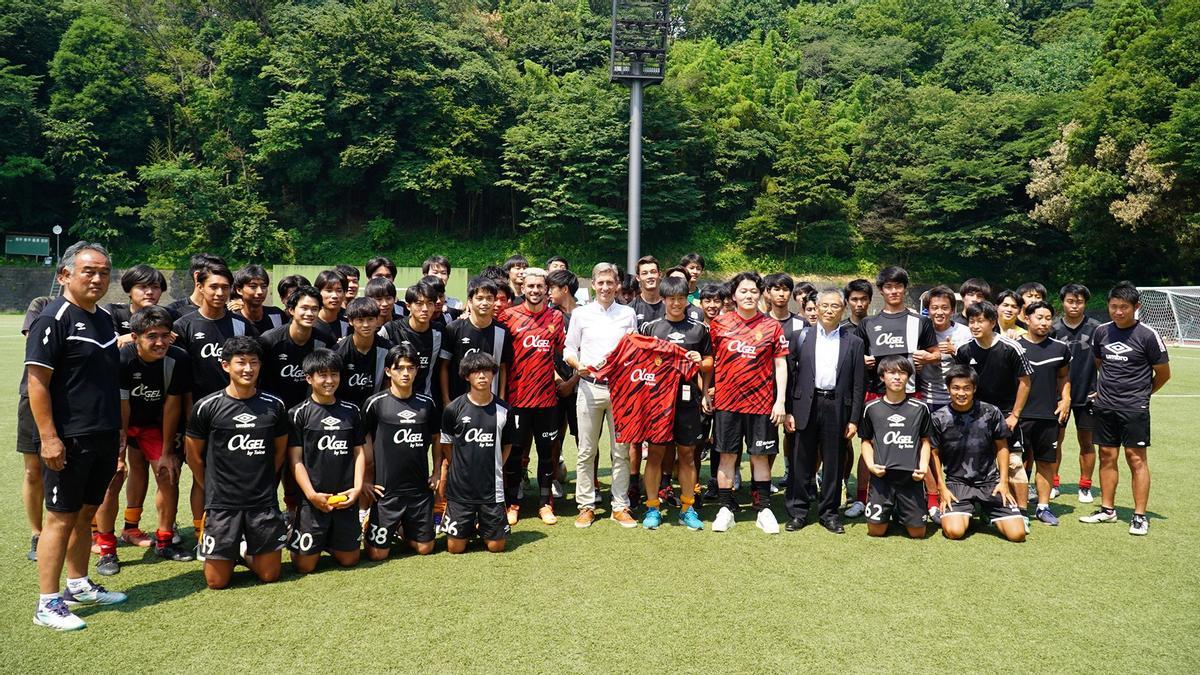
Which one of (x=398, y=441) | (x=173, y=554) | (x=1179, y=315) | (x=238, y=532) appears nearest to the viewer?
(x=238, y=532)

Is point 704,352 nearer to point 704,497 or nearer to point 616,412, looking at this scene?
point 616,412

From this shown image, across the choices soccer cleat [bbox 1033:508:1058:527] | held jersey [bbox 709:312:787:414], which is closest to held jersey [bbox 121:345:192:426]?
held jersey [bbox 709:312:787:414]

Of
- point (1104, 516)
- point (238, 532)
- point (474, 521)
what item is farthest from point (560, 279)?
point (1104, 516)

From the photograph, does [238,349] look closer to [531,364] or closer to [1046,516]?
[531,364]

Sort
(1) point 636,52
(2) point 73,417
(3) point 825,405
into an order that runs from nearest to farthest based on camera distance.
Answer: (2) point 73,417
(3) point 825,405
(1) point 636,52

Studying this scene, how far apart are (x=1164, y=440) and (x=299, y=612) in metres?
9.81

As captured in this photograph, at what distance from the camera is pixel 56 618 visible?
11.9ft

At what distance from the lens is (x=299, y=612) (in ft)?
12.6

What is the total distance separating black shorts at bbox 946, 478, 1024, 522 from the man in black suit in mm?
852

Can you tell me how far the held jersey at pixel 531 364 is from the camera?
569cm

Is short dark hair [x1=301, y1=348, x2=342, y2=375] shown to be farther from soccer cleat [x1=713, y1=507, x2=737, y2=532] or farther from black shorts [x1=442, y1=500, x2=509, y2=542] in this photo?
soccer cleat [x1=713, y1=507, x2=737, y2=532]

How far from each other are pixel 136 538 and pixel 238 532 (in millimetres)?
1338

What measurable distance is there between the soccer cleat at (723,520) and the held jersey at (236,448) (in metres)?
3.09

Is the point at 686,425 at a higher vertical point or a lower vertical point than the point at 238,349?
lower
